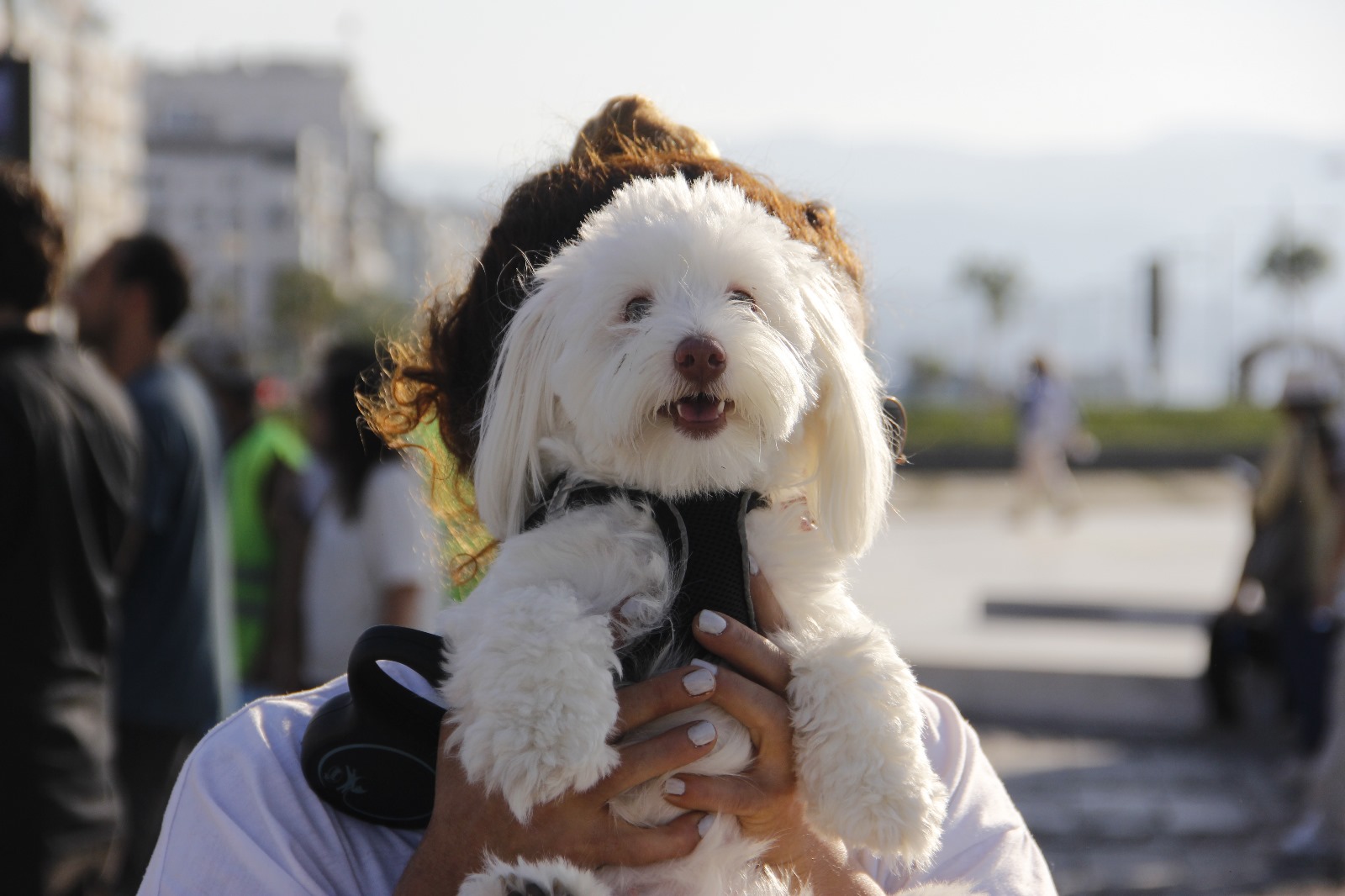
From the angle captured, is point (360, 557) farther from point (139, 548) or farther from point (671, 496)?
point (671, 496)

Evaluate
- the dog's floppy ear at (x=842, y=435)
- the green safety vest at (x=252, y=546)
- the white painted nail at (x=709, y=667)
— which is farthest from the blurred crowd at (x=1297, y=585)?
the white painted nail at (x=709, y=667)

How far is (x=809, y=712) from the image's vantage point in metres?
1.67

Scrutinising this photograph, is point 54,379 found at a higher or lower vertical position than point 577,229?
lower

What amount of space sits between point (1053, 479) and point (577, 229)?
1850cm

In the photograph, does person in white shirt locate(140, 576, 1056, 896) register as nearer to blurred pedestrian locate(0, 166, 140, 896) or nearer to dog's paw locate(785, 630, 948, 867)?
dog's paw locate(785, 630, 948, 867)

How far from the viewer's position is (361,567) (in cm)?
431

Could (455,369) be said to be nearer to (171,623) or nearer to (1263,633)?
(171,623)

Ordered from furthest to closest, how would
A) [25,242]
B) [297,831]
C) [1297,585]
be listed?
1. [1297,585]
2. [25,242]
3. [297,831]

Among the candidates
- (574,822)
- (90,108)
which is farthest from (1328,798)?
(90,108)

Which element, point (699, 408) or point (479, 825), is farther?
point (699, 408)

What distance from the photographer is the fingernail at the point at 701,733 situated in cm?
156

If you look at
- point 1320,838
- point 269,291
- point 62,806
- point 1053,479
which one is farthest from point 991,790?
point 269,291

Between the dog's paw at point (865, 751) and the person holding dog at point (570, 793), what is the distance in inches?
1.5

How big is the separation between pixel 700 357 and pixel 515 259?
44 cm
